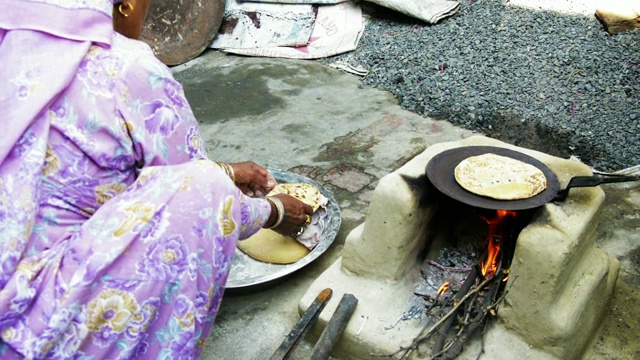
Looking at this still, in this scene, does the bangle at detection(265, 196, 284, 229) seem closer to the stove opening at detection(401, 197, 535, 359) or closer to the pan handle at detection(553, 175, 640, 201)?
the stove opening at detection(401, 197, 535, 359)

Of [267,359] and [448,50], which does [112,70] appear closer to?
[267,359]

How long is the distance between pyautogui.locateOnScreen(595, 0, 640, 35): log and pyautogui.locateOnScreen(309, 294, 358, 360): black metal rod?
3.36 metres

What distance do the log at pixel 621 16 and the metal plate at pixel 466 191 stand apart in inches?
107

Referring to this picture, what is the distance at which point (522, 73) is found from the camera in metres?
4.28

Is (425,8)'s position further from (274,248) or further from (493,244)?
(493,244)

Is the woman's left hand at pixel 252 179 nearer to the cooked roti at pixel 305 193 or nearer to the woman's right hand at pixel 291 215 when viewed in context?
the woman's right hand at pixel 291 215

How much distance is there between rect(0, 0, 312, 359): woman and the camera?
158 cm

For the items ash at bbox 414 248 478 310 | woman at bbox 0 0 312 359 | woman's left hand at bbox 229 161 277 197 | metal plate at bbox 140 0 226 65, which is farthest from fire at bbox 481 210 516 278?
metal plate at bbox 140 0 226 65

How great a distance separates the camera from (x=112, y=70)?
1678 mm

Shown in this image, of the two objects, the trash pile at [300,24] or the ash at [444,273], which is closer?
the ash at [444,273]

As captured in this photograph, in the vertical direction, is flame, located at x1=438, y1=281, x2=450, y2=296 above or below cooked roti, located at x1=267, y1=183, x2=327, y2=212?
below

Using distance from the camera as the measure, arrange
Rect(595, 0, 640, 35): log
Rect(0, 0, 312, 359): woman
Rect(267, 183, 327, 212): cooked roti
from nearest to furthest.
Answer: Rect(0, 0, 312, 359): woman < Rect(267, 183, 327, 212): cooked roti < Rect(595, 0, 640, 35): log

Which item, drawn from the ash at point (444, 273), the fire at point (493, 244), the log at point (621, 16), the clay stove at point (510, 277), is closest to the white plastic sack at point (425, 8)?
the log at point (621, 16)

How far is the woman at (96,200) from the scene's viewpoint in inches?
62.1
